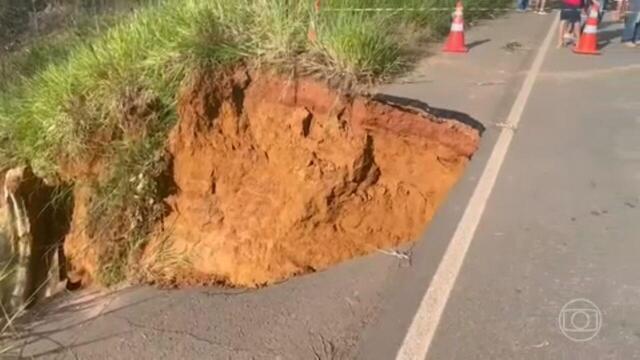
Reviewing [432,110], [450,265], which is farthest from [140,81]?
[450,265]

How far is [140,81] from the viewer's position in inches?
279

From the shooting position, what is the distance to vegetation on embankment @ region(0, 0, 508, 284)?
671 cm

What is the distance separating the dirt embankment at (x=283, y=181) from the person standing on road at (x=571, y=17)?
20.4 ft

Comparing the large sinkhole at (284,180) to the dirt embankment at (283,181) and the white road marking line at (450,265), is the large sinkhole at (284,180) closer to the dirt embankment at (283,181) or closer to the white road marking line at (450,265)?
the dirt embankment at (283,181)

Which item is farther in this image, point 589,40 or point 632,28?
point 632,28

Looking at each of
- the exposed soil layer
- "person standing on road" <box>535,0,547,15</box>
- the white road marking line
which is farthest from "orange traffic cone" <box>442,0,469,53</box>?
"person standing on road" <box>535,0,547,15</box>

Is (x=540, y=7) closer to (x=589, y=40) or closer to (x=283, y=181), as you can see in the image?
(x=589, y=40)

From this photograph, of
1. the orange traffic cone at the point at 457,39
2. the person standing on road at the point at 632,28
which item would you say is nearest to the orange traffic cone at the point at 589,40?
the person standing on road at the point at 632,28

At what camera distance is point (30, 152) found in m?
7.22

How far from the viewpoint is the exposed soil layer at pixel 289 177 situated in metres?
6.28

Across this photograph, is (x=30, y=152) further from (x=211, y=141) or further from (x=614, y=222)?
(x=614, y=222)

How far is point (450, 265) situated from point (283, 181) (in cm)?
230

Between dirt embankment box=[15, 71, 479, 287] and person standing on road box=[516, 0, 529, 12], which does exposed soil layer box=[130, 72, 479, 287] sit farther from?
person standing on road box=[516, 0, 529, 12]

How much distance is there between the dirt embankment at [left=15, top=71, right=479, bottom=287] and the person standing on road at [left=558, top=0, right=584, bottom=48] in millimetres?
6210
